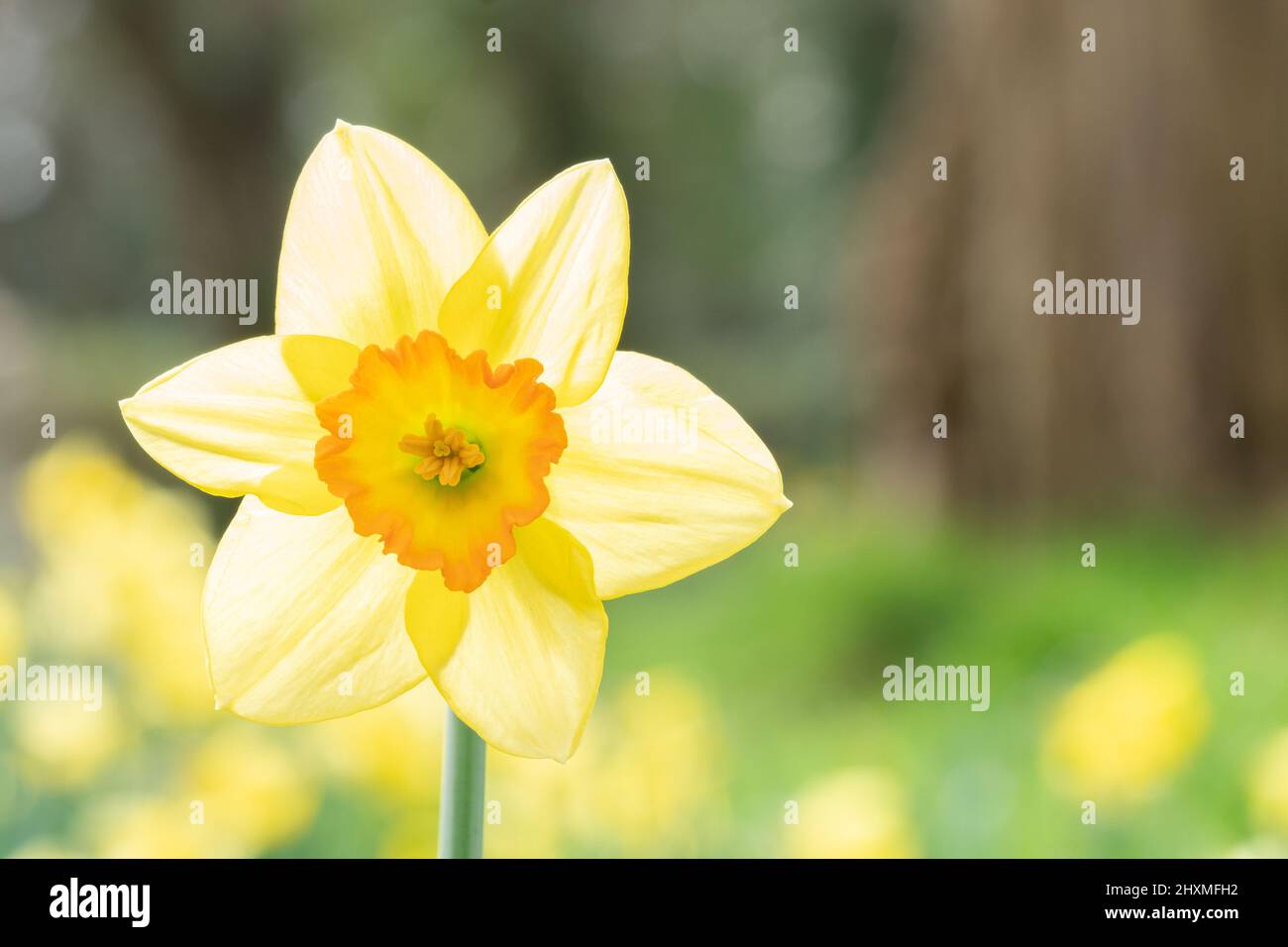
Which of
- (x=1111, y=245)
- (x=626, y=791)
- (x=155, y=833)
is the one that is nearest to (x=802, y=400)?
(x=1111, y=245)

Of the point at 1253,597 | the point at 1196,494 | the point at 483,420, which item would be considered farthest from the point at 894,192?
the point at 483,420

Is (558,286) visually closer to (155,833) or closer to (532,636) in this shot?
(532,636)

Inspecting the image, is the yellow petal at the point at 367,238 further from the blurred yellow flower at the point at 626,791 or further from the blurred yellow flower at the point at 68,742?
the blurred yellow flower at the point at 68,742

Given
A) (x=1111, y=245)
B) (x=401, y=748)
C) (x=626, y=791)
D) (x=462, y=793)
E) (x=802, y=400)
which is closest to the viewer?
(x=462, y=793)

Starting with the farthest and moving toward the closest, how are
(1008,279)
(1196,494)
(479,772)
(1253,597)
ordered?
(1008,279) → (1196,494) → (1253,597) → (479,772)

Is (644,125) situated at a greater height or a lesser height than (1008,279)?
greater

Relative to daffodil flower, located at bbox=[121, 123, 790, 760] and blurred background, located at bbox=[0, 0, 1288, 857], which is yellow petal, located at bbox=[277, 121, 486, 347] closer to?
daffodil flower, located at bbox=[121, 123, 790, 760]
